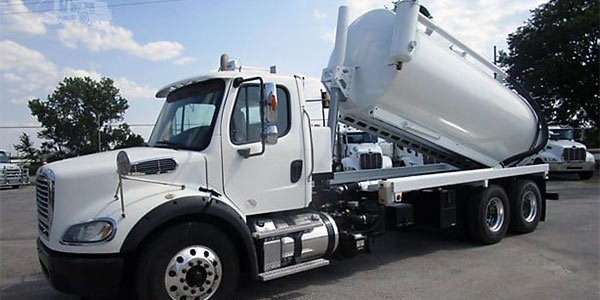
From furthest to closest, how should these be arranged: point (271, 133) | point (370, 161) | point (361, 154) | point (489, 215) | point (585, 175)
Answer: point (585, 175) → point (361, 154) → point (370, 161) → point (489, 215) → point (271, 133)

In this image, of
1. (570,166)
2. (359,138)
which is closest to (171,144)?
(359,138)

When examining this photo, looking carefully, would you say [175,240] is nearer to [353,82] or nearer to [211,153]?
[211,153]

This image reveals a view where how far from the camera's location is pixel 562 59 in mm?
23625

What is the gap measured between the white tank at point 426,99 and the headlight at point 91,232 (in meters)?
3.97

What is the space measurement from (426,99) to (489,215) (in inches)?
93.6

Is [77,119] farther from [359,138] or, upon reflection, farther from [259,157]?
[259,157]

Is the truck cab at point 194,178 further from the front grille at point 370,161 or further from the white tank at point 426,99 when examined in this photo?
the front grille at point 370,161

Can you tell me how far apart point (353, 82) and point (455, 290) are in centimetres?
324

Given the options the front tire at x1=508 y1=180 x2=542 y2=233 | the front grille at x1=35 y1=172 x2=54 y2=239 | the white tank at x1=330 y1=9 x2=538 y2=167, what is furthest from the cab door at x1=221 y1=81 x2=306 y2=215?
the front tire at x1=508 y1=180 x2=542 y2=233

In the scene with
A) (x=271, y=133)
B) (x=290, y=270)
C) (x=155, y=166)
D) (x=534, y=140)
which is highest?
(x=271, y=133)

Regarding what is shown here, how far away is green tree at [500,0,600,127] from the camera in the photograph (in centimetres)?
2353

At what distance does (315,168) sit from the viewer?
214 inches

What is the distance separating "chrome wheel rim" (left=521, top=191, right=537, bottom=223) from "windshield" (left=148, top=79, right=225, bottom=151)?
625 cm

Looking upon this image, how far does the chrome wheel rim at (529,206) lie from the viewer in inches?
320
